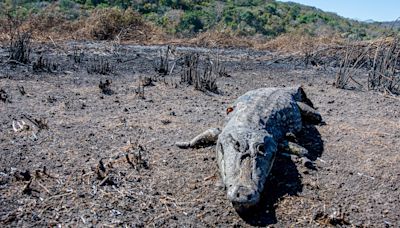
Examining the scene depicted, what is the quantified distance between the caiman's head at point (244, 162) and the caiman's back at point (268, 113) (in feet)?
1.02

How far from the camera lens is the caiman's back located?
457cm

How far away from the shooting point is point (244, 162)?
3.65m

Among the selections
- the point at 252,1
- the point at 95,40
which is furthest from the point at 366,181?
the point at 252,1

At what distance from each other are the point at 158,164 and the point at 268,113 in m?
1.40

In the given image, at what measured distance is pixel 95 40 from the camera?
14.1 metres

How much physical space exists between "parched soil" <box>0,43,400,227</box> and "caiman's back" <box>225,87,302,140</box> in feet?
1.18

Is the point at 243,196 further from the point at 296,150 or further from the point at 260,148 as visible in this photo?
the point at 296,150

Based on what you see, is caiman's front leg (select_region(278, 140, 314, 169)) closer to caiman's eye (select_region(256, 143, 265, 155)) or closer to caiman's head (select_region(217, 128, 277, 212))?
caiman's head (select_region(217, 128, 277, 212))

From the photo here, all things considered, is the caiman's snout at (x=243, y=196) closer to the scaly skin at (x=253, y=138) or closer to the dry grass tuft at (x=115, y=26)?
the scaly skin at (x=253, y=138)

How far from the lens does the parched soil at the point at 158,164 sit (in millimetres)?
3539

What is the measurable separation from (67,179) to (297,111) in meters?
3.03

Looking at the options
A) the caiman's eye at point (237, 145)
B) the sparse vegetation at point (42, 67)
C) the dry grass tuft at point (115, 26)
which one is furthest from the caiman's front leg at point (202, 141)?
the dry grass tuft at point (115, 26)

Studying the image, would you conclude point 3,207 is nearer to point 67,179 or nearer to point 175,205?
point 67,179

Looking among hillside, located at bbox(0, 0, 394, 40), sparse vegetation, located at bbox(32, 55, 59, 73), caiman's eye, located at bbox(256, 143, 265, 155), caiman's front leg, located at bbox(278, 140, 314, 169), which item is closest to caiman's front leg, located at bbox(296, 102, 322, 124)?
caiman's front leg, located at bbox(278, 140, 314, 169)
